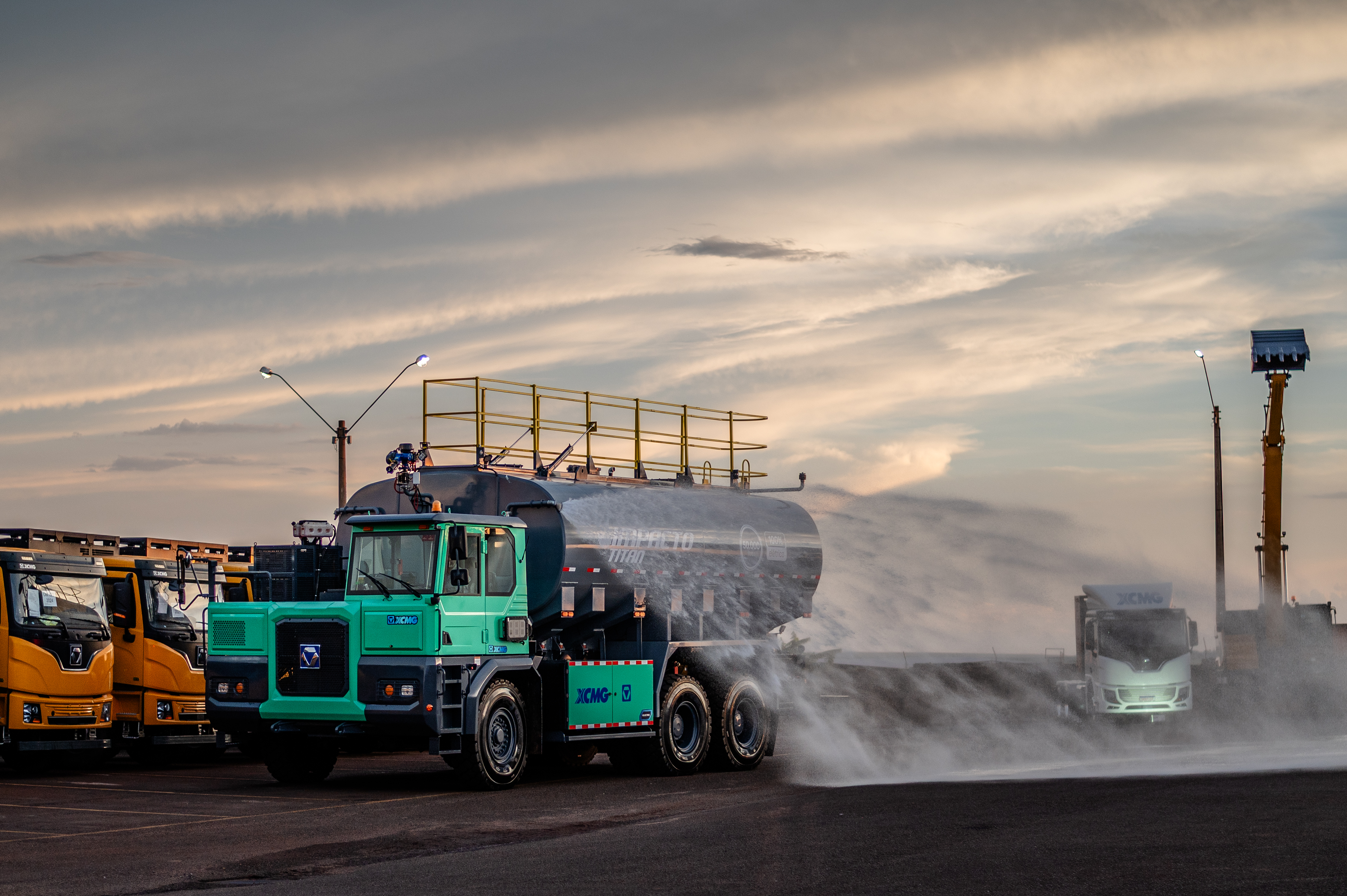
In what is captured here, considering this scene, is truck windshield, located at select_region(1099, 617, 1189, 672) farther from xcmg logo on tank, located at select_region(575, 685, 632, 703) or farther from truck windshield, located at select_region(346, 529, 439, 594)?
truck windshield, located at select_region(346, 529, 439, 594)

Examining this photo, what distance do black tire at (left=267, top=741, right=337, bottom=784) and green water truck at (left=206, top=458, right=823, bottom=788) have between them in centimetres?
3

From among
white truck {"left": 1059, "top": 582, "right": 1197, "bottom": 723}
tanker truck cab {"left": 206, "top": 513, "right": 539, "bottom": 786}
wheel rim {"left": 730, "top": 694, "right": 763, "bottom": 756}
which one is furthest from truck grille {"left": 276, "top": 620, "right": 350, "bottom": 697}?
white truck {"left": 1059, "top": 582, "right": 1197, "bottom": 723}

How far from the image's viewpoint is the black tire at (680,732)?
74.9ft

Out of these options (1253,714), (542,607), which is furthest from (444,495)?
(1253,714)

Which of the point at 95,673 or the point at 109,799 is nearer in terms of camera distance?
the point at 109,799

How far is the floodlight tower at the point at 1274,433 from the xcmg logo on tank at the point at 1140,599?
8.14 metres

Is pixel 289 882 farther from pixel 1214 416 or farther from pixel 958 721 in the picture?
pixel 1214 416

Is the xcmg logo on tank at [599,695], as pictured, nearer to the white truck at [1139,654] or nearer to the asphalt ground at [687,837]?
the asphalt ground at [687,837]

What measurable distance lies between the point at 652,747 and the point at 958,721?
648 inches

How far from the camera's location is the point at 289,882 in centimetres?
1274

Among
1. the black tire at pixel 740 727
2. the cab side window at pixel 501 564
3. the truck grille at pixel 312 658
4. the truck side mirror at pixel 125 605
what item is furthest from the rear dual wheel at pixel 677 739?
the truck side mirror at pixel 125 605

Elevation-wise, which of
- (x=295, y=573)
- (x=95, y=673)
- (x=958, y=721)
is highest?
(x=295, y=573)

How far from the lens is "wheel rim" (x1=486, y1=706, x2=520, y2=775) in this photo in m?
20.1

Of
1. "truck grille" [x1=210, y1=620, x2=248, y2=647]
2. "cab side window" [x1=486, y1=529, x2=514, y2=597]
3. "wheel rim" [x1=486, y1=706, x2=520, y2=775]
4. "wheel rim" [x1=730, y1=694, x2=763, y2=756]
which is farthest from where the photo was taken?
"wheel rim" [x1=730, y1=694, x2=763, y2=756]
